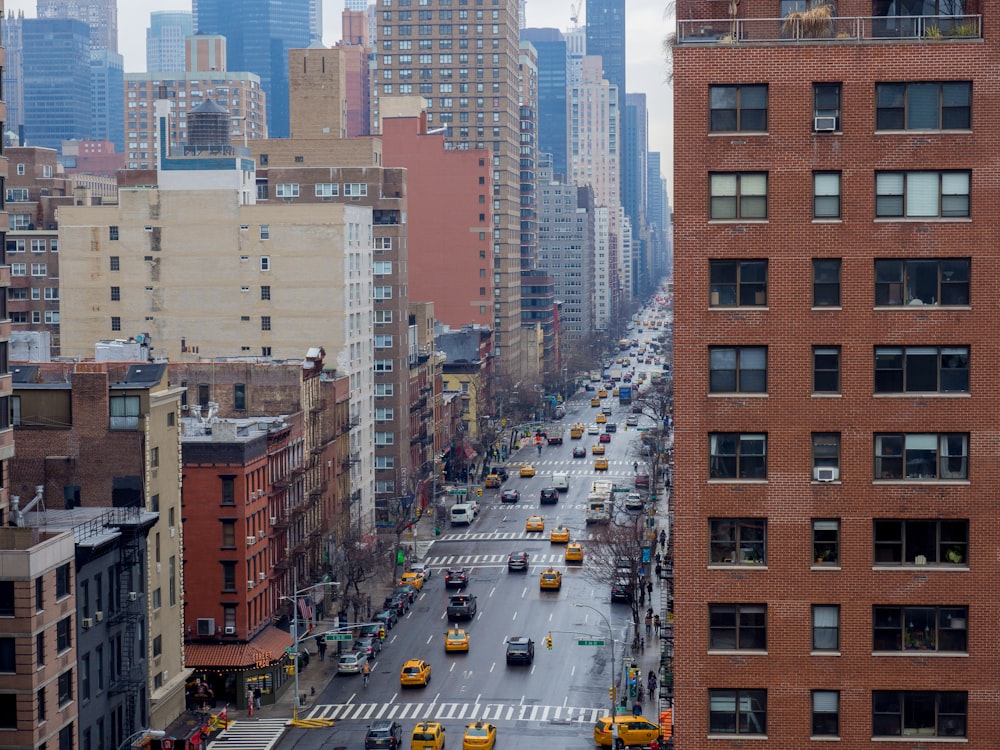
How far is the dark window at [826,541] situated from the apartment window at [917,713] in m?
3.25

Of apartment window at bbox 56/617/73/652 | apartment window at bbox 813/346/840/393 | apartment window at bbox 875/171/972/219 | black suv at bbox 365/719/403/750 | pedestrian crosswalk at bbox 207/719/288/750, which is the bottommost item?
pedestrian crosswalk at bbox 207/719/288/750

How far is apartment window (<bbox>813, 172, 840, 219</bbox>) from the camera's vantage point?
39594 millimetres

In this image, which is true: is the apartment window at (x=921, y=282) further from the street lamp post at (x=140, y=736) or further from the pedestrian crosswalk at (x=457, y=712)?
the pedestrian crosswalk at (x=457, y=712)

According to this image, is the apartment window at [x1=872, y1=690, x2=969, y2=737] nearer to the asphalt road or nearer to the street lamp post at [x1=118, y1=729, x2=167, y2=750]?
the asphalt road

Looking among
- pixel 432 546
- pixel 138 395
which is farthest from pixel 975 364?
pixel 432 546

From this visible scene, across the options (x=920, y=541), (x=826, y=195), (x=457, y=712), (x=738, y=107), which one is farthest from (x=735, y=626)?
(x=457, y=712)

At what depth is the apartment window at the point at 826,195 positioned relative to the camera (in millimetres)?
39594

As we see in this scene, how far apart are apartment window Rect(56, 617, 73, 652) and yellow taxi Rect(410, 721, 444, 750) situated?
18.7 m

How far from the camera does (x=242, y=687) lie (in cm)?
9125

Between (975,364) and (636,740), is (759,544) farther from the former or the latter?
(636,740)

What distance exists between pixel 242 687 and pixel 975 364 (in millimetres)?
60076

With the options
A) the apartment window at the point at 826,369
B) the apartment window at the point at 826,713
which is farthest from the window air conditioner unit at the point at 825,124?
the apartment window at the point at 826,713

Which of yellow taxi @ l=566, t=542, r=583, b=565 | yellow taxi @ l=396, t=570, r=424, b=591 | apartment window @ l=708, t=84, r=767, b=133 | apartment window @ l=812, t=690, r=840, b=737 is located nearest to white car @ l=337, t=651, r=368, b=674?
yellow taxi @ l=396, t=570, r=424, b=591

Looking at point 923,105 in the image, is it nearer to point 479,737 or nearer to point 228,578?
point 479,737
